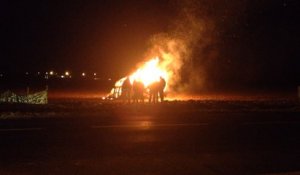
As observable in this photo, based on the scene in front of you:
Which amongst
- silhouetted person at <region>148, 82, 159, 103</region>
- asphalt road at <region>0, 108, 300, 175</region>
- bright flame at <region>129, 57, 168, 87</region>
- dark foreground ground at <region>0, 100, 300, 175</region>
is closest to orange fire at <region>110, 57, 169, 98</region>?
bright flame at <region>129, 57, 168, 87</region>

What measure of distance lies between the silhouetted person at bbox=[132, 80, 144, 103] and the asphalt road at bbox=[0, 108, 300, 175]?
962cm

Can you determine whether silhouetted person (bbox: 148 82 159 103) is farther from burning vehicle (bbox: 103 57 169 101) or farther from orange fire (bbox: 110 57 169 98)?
orange fire (bbox: 110 57 169 98)

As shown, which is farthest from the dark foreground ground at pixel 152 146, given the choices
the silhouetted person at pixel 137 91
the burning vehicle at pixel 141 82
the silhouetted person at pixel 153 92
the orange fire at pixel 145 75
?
the orange fire at pixel 145 75

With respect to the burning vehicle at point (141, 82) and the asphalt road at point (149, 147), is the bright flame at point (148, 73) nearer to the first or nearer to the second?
the burning vehicle at point (141, 82)

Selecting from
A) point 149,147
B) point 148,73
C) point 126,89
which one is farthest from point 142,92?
point 149,147

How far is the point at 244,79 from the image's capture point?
6084 cm

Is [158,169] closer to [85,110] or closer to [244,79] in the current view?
[85,110]

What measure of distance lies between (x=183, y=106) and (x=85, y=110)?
15.7ft

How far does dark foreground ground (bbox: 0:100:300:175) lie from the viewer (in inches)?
336

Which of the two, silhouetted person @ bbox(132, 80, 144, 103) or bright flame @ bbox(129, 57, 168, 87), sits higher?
bright flame @ bbox(129, 57, 168, 87)

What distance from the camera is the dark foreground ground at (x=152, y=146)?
28.0ft

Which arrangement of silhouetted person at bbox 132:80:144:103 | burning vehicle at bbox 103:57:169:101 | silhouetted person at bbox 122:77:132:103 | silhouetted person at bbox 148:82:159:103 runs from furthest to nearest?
silhouetted person at bbox 122:77:132:103 → silhouetted person at bbox 148:82:159:103 → burning vehicle at bbox 103:57:169:101 → silhouetted person at bbox 132:80:144:103

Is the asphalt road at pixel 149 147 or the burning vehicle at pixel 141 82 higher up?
the burning vehicle at pixel 141 82

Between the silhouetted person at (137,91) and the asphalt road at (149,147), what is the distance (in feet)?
31.6
